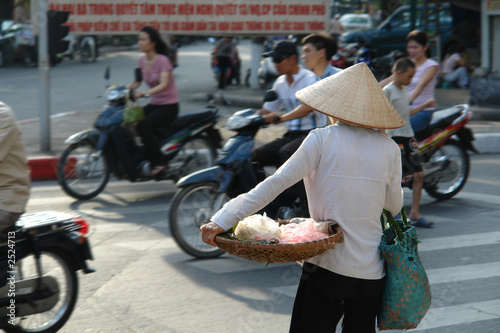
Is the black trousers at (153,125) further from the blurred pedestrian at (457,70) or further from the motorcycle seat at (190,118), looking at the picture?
the blurred pedestrian at (457,70)

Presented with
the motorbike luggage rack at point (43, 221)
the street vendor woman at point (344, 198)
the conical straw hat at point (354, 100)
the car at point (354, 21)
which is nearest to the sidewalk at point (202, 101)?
the motorbike luggage rack at point (43, 221)

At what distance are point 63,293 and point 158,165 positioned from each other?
3.91 metres

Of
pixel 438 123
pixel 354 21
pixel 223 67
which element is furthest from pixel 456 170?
pixel 354 21

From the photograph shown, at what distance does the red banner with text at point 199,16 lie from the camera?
13.2 m

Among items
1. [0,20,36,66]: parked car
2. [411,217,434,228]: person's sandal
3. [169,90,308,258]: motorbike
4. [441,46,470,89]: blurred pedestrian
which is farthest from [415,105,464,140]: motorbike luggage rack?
[0,20,36,66]: parked car

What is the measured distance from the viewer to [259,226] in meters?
2.84

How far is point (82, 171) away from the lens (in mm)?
7859

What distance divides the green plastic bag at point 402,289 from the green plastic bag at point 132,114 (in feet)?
17.7

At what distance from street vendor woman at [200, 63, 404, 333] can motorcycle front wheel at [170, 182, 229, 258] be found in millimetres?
2866

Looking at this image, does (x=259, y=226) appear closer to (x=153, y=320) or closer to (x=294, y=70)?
(x=153, y=320)

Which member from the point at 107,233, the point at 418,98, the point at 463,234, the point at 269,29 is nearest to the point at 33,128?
the point at 269,29

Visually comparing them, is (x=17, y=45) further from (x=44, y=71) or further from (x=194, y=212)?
(x=194, y=212)

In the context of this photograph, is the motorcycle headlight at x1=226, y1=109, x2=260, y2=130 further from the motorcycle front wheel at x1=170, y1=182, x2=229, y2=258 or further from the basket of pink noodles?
the basket of pink noodles

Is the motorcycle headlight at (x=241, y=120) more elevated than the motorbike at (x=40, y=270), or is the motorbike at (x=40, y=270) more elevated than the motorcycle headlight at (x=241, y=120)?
the motorcycle headlight at (x=241, y=120)
